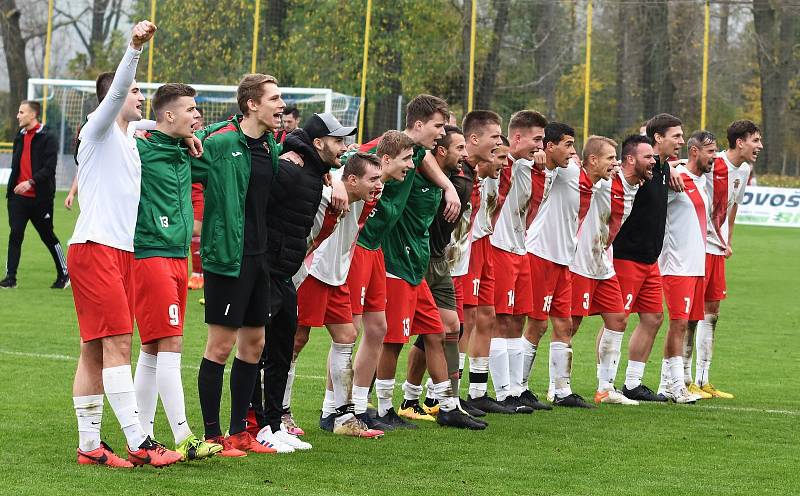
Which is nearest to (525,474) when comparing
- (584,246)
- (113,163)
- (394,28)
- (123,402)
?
(123,402)

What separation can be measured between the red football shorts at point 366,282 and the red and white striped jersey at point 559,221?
200 cm

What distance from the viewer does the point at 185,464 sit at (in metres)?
6.88

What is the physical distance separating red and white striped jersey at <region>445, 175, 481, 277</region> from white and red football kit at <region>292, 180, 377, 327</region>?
3.68 ft

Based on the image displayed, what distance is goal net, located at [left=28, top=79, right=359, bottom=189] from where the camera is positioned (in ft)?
94.6

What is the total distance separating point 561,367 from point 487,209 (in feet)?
4.72

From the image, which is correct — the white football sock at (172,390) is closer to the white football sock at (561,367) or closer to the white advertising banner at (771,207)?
the white football sock at (561,367)

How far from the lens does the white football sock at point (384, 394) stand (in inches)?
345

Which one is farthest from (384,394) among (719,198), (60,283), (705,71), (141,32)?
(705,71)

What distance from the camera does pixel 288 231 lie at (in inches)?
295

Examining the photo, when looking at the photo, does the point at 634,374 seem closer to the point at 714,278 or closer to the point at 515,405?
the point at 714,278

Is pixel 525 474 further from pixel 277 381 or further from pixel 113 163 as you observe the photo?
pixel 113 163

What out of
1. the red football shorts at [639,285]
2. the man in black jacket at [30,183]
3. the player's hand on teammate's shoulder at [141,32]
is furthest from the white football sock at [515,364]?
the man in black jacket at [30,183]

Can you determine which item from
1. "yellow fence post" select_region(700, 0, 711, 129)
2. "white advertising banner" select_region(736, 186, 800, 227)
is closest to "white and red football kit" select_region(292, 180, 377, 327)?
"yellow fence post" select_region(700, 0, 711, 129)

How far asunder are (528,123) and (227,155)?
10.0ft
